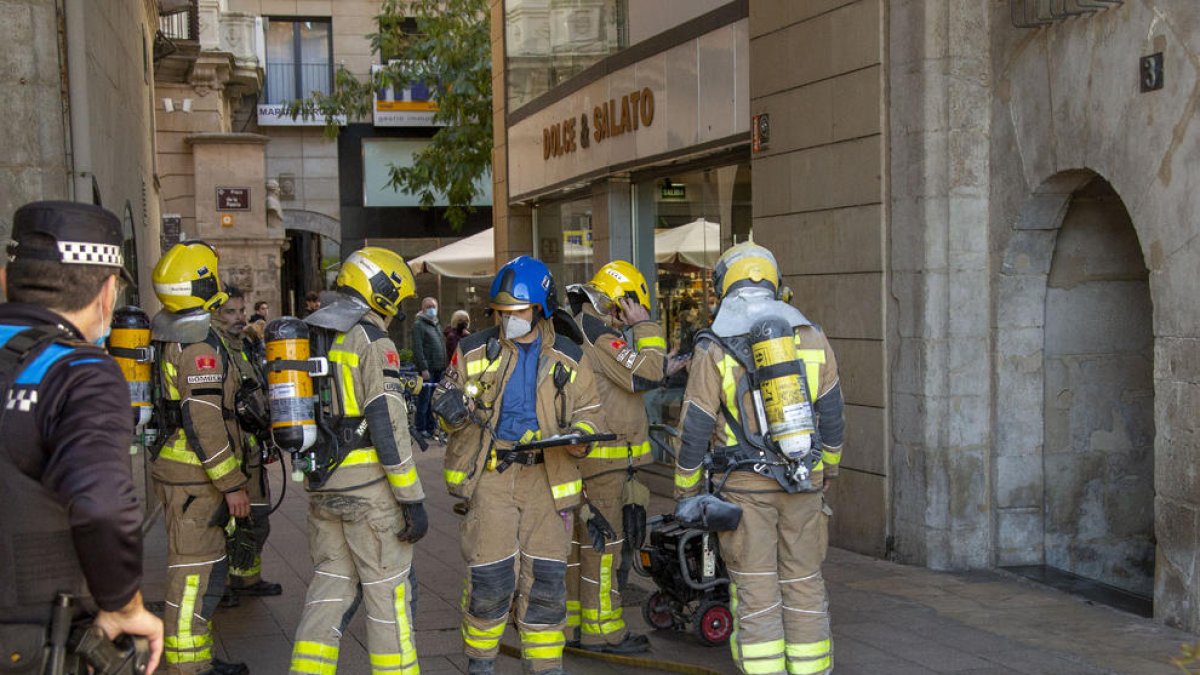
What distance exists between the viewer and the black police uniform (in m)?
3.09

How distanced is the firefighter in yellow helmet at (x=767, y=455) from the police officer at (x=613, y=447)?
1.14m

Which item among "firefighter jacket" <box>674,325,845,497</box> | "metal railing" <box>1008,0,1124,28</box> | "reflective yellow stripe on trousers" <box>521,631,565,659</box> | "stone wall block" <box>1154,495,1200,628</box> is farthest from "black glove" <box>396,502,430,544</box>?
"metal railing" <box>1008,0,1124,28</box>

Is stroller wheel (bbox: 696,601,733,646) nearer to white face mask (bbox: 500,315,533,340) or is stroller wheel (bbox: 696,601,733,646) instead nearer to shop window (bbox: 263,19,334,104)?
white face mask (bbox: 500,315,533,340)

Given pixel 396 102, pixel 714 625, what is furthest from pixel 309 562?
pixel 396 102

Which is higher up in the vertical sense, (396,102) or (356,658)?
(396,102)

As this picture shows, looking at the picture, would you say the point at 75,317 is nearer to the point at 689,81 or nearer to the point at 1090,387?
the point at 1090,387

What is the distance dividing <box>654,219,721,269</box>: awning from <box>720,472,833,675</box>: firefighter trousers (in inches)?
234

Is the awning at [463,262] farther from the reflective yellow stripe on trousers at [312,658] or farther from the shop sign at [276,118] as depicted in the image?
the reflective yellow stripe on trousers at [312,658]

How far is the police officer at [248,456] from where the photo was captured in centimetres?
662

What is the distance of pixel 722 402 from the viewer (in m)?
5.80

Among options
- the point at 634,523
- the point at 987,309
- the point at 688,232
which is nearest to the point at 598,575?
the point at 634,523

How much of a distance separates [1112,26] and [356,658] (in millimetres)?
5344

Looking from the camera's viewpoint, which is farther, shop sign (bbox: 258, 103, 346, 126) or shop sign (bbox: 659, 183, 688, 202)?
shop sign (bbox: 258, 103, 346, 126)

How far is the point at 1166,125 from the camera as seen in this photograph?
6.70 m
